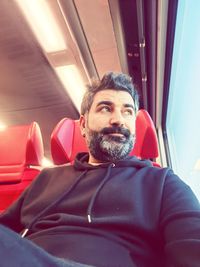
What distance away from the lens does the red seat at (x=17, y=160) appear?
150 cm

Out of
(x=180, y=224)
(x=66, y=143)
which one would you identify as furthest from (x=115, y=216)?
(x=66, y=143)

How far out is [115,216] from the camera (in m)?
0.83

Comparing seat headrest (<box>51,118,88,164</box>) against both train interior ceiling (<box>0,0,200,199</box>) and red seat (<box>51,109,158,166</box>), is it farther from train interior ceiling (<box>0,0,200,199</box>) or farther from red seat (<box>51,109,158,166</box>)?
train interior ceiling (<box>0,0,200,199</box>)

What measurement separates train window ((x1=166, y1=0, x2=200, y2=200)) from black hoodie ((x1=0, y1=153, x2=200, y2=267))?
0.77m

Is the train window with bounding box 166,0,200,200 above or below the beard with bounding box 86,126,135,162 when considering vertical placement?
above

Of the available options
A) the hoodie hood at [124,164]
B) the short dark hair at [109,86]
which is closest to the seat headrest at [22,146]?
the short dark hair at [109,86]

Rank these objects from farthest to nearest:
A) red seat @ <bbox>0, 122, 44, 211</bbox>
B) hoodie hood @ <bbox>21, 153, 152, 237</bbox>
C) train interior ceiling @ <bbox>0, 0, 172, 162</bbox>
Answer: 1. train interior ceiling @ <bbox>0, 0, 172, 162</bbox>
2. red seat @ <bbox>0, 122, 44, 211</bbox>
3. hoodie hood @ <bbox>21, 153, 152, 237</bbox>

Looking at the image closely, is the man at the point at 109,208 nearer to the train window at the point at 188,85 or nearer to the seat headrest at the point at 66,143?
the seat headrest at the point at 66,143

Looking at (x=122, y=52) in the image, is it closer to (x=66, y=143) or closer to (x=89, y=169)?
(x=66, y=143)

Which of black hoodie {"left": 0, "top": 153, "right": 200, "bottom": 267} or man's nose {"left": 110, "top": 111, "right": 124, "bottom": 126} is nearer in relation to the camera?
black hoodie {"left": 0, "top": 153, "right": 200, "bottom": 267}

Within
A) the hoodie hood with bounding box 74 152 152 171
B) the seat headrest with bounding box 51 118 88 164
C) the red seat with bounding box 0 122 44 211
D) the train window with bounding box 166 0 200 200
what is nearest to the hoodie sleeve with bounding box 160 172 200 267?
the hoodie hood with bounding box 74 152 152 171

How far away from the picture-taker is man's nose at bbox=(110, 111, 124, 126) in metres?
1.14

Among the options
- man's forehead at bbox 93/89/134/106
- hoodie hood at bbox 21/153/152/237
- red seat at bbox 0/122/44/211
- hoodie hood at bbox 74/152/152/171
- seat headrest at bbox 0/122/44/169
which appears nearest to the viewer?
hoodie hood at bbox 21/153/152/237

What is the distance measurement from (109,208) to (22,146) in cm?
97
